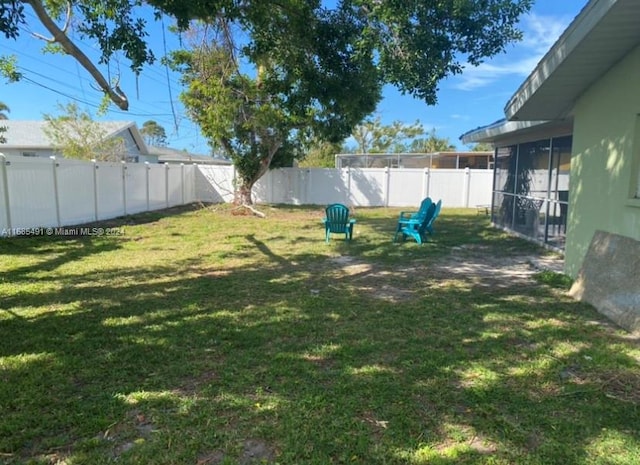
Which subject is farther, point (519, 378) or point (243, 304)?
point (243, 304)

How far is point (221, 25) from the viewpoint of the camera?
7.13 metres

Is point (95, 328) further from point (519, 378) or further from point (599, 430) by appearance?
point (599, 430)

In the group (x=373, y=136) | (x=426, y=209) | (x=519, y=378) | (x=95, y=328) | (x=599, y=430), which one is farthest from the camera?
(x=373, y=136)

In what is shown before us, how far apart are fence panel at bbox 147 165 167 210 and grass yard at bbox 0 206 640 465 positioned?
8.94 metres

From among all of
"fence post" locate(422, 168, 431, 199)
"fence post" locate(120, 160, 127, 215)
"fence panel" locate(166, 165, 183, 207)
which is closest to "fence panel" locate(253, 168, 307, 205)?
"fence panel" locate(166, 165, 183, 207)

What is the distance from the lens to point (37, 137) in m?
23.4

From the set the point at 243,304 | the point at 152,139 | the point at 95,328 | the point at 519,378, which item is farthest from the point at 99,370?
the point at 152,139

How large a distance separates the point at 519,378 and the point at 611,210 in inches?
126

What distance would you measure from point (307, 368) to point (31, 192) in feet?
29.1

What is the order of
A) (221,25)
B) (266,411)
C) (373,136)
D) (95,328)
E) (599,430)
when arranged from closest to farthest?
(599,430)
(266,411)
(95,328)
(221,25)
(373,136)

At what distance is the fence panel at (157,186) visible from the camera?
15.8 metres

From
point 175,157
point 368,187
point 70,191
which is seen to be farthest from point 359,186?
point 175,157

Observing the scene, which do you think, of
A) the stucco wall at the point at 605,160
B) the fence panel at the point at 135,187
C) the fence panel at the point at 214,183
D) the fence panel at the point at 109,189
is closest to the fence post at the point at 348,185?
the fence panel at the point at 214,183

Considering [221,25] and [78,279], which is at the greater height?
[221,25]
